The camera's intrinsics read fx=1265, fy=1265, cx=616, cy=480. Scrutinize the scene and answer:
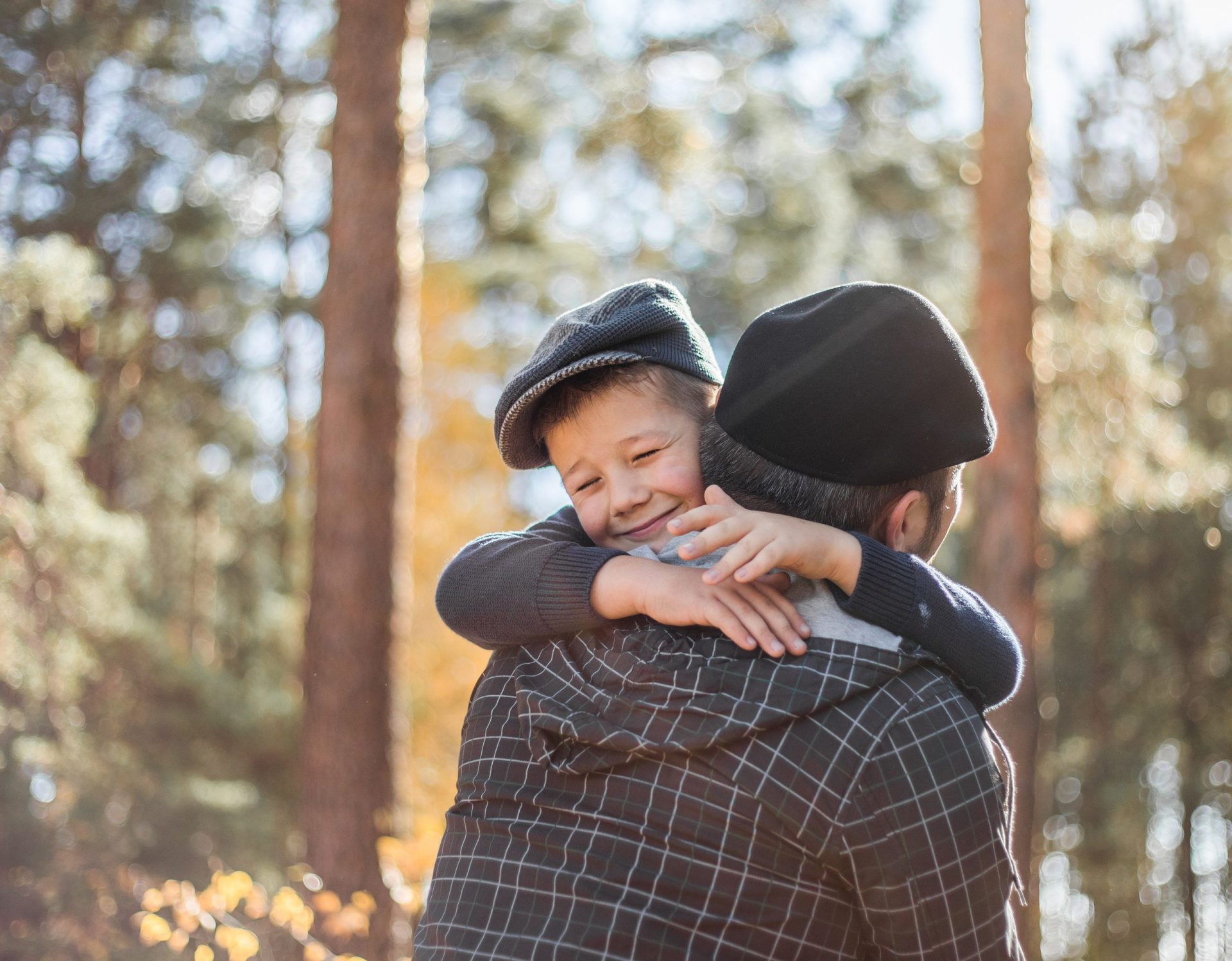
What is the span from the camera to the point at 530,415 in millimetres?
1860

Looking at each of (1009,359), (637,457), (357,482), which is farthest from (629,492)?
(1009,359)

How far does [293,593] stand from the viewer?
13.5 m

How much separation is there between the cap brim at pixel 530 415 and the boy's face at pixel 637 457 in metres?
0.06

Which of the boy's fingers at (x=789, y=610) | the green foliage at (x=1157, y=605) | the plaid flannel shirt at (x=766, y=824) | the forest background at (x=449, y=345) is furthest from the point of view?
the green foliage at (x=1157, y=605)

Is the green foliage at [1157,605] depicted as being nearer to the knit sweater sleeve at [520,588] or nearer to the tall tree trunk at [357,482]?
the tall tree trunk at [357,482]

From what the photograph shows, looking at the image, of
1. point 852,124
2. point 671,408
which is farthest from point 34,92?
point 671,408

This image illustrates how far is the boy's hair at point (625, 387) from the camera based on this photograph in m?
1.80

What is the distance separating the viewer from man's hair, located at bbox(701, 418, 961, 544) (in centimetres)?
142

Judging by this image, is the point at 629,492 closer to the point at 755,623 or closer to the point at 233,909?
the point at 755,623

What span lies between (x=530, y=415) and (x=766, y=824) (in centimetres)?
84

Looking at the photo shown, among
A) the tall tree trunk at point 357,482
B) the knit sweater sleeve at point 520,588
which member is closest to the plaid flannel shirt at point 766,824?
the knit sweater sleeve at point 520,588

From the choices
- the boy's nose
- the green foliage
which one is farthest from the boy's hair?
the green foliage

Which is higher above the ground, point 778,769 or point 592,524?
point 592,524

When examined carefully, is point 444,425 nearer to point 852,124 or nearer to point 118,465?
point 118,465
